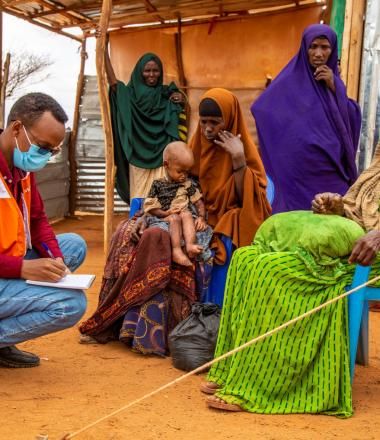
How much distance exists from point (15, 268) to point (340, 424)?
1635 mm

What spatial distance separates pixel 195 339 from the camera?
410 centimetres

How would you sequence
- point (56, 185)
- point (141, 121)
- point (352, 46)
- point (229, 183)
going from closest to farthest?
point (229, 183) < point (352, 46) < point (141, 121) < point (56, 185)

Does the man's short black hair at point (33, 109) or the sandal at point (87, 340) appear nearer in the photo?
the man's short black hair at point (33, 109)

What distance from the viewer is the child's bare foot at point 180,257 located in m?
4.33

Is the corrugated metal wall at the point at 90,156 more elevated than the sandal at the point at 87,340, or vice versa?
the corrugated metal wall at the point at 90,156

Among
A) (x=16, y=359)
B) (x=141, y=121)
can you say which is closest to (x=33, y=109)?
(x=16, y=359)

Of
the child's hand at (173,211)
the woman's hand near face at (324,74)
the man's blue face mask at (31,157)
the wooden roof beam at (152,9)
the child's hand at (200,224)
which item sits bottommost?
the child's hand at (200,224)

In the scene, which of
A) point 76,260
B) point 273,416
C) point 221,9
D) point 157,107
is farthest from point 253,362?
point 221,9

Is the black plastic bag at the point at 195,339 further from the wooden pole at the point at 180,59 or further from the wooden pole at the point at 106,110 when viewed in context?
the wooden pole at the point at 180,59

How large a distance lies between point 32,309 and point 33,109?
37.6 inches

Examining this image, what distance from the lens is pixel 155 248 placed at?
14.3 ft

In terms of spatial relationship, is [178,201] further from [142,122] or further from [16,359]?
[142,122]

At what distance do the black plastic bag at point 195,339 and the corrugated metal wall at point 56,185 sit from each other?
21.3 ft

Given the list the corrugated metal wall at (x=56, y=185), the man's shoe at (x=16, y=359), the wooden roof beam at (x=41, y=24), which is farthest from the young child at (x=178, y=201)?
the corrugated metal wall at (x=56, y=185)
